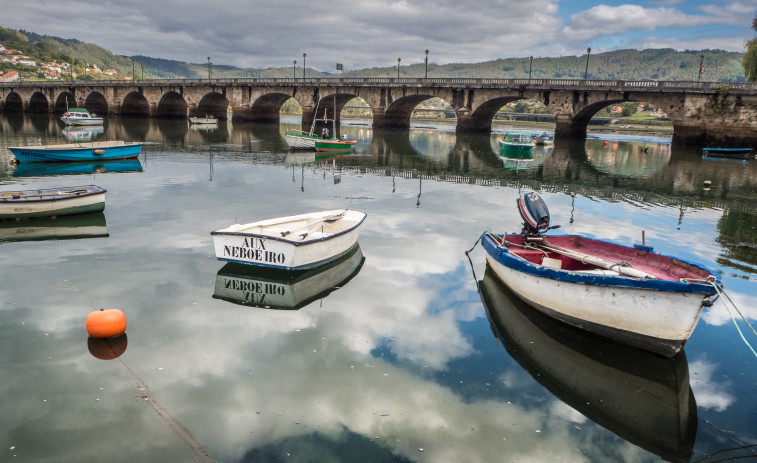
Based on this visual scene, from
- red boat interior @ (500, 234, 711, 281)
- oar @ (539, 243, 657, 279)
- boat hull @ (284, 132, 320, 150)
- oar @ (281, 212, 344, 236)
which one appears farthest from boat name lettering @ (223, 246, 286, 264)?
boat hull @ (284, 132, 320, 150)

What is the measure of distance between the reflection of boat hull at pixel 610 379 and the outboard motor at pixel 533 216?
2.25 m

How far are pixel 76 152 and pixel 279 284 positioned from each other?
24150 mm

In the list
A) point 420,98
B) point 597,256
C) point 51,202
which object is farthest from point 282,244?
point 420,98

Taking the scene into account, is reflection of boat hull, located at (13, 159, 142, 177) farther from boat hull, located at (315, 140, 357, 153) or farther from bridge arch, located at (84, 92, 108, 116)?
bridge arch, located at (84, 92, 108, 116)

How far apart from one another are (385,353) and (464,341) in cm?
160

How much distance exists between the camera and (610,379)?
8.16 metres

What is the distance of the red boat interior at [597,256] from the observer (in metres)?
9.53

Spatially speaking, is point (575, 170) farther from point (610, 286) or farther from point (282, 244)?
point (282, 244)

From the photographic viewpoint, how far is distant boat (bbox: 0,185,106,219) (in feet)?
49.9

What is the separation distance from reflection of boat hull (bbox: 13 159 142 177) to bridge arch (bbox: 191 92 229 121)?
58.4 m

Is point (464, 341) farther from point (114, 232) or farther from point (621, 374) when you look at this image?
point (114, 232)

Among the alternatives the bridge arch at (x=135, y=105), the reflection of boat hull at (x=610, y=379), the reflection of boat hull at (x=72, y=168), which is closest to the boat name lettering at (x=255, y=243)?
the reflection of boat hull at (x=610, y=379)

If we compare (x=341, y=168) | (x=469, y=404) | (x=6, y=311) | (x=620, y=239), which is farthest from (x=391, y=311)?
(x=341, y=168)

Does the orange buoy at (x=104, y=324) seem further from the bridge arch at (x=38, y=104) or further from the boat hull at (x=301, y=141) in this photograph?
the bridge arch at (x=38, y=104)
